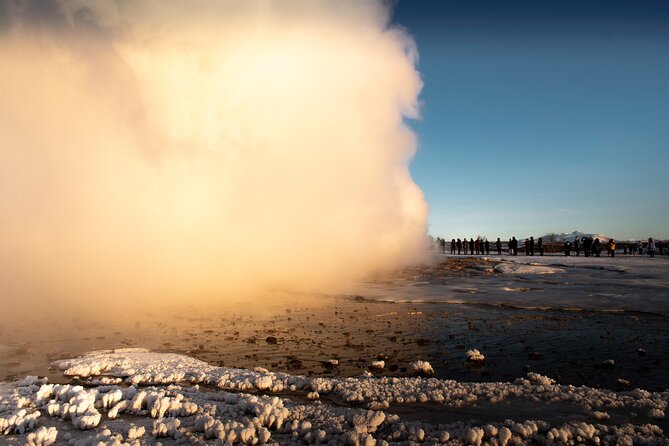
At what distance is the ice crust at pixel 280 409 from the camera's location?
3791mm

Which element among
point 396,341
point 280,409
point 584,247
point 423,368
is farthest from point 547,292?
point 584,247

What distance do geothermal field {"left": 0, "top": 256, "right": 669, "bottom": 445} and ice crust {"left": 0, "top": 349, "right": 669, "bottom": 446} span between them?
0.06ft

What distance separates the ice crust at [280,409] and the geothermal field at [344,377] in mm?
18

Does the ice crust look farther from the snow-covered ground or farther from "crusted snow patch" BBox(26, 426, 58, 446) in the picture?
the snow-covered ground

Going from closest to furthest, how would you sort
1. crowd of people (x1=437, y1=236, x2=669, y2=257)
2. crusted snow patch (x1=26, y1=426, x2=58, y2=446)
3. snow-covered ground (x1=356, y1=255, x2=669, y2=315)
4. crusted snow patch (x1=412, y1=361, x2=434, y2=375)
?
crusted snow patch (x1=26, y1=426, x2=58, y2=446) < crusted snow patch (x1=412, y1=361, x2=434, y2=375) < snow-covered ground (x1=356, y1=255, x2=669, y2=315) < crowd of people (x1=437, y1=236, x2=669, y2=257)

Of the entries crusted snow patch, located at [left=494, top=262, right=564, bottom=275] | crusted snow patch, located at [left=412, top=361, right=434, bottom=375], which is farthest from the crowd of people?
crusted snow patch, located at [left=412, top=361, right=434, bottom=375]

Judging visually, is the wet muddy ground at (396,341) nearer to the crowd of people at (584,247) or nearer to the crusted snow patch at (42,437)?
the crusted snow patch at (42,437)

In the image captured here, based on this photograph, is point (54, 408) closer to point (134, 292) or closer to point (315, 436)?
point (315, 436)

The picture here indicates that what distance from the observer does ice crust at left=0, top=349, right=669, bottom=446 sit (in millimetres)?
3791

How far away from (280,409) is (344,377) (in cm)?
168

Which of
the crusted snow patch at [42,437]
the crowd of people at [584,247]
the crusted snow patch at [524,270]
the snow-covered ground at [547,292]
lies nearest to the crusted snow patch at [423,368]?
the crusted snow patch at [42,437]

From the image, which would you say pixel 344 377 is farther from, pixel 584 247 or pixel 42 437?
pixel 584 247

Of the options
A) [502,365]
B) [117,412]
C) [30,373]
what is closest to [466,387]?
[502,365]

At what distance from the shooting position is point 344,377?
584 centimetres
